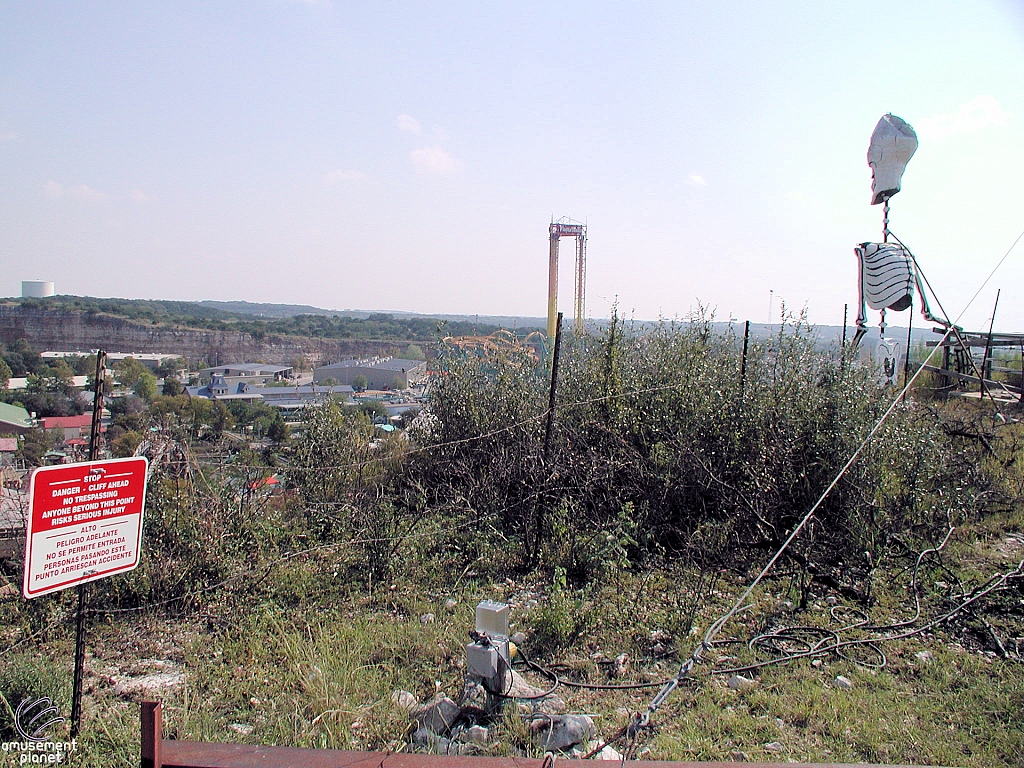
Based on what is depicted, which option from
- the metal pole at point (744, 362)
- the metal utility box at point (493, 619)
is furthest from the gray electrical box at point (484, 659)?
the metal pole at point (744, 362)

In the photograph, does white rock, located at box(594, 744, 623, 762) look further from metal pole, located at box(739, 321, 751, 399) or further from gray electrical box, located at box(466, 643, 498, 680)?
metal pole, located at box(739, 321, 751, 399)

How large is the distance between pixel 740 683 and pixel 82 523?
11.9ft

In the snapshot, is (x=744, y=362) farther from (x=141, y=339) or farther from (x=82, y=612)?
(x=141, y=339)

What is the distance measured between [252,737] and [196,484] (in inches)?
113

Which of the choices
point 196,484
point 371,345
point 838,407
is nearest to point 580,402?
point 838,407

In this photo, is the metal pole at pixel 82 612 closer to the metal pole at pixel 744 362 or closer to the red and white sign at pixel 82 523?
the red and white sign at pixel 82 523

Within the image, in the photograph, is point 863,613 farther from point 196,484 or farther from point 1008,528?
point 196,484

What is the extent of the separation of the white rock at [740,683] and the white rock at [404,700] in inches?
72.7

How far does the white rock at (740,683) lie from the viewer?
4012 mm

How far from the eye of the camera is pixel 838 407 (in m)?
6.56

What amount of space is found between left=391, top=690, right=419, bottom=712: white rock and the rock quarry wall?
73.0 ft

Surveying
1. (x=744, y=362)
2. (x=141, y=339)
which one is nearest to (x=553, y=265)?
(x=141, y=339)

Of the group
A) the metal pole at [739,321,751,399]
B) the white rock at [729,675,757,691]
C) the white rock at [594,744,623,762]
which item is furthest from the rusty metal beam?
the metal pole at [739,321,751,399]

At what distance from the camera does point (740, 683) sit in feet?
13.3
